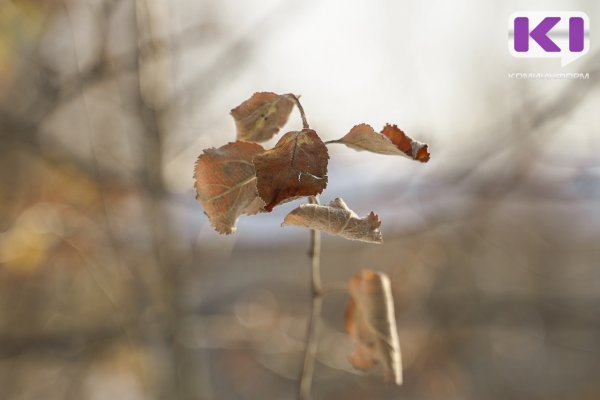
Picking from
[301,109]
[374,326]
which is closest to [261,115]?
[301,109]

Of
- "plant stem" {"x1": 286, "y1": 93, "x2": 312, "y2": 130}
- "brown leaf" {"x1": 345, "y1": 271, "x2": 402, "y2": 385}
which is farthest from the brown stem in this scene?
"brown leaf" {"x1": 345, "y1": 271, "x2": 402, "y2": 385}

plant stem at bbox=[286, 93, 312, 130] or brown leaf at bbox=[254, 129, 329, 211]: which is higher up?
plant stem at bbox=[286, 93, 312, 130]

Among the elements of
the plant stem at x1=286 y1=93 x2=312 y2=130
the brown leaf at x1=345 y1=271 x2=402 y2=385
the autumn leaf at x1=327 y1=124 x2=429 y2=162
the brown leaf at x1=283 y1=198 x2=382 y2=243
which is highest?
the plant stem at x1=286 y1=93 x2=312 y2=130

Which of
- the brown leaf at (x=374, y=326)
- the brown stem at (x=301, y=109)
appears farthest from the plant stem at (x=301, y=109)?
the brown leaf at (x=374, y=326)

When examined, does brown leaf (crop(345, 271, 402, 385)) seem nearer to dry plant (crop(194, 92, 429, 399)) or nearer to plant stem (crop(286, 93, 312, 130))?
dry plant (crop(194, 92, 429, 399))

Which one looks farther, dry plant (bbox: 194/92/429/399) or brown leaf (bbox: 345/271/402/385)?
brown leaf (bbox: 345/271/402/385)

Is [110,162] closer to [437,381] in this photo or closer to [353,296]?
[353,296]

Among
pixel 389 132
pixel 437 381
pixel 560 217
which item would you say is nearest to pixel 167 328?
pixel 389 132

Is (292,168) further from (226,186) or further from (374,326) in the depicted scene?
(374,326)
